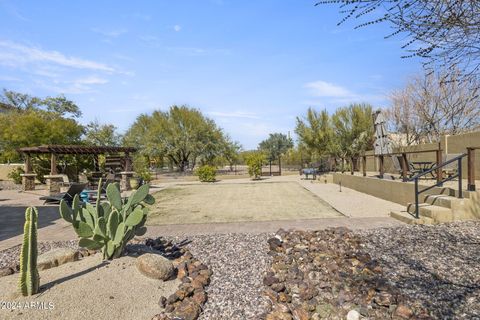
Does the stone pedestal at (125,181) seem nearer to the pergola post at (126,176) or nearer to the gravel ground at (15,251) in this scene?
the pergola post at (126,176)

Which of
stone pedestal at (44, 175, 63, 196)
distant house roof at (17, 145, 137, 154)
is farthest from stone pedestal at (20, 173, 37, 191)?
stone pedestal at (44, 175, 63, 196)

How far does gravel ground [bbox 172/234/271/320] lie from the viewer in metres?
3.35

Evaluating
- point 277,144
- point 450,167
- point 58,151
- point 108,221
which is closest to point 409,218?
point 450,167

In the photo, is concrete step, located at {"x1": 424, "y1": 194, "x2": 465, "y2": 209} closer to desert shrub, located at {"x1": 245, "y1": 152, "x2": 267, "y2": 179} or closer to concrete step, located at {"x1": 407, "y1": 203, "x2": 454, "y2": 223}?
concrete step, located at {"x1": 407, "y1": 203, "x2": 454, "y2": 223}

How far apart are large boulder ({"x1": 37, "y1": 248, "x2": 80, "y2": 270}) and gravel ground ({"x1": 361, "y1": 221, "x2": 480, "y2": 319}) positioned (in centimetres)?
420

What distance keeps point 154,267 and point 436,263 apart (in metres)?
3.83

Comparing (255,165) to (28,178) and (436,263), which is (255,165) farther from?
(436,263)

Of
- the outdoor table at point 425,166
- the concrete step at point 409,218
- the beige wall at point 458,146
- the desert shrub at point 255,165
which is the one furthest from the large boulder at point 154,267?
the desert shrub at point 255,165

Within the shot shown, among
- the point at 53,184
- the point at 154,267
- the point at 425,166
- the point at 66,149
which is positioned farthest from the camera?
the point at 66,149

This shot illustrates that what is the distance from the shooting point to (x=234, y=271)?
4301 millimetres

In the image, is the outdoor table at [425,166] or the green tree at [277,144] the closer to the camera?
the outdoor table at [425,166]

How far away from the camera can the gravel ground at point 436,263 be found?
329cm

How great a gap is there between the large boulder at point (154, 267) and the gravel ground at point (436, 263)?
2.84 meters

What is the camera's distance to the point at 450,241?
16.7ft
